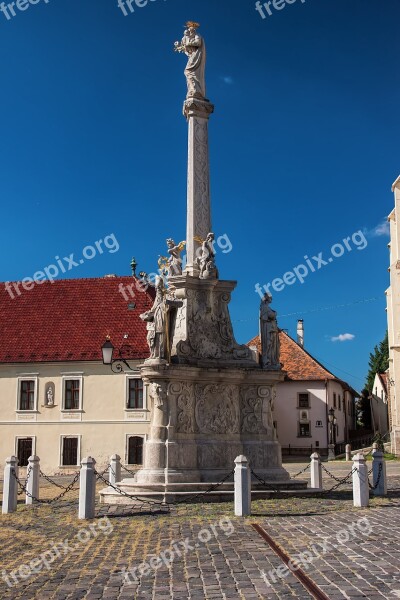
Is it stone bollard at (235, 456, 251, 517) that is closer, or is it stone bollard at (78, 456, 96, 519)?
stone bollard at (235, 456, 251, 517)

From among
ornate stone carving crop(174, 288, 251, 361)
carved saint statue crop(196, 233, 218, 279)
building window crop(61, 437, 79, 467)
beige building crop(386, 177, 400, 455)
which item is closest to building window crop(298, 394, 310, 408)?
beige building crop(386, 177, 400, 455)

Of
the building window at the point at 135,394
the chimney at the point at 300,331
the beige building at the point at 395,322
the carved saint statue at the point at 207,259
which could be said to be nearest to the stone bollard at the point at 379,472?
the carved saint statue at the point at 207,259

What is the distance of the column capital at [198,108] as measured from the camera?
17828 millimetres

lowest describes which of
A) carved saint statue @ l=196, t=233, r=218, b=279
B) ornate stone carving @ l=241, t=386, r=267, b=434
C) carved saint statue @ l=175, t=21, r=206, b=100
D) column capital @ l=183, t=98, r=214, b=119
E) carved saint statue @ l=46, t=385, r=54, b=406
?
ornate stone carving @ l=241, t=386, r=267, b=434

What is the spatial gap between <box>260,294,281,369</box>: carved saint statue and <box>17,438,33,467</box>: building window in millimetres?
18615

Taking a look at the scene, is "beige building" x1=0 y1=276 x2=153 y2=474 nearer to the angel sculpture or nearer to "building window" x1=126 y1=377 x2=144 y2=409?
"building window" x1=126 y1=377 x2=144 y2=409

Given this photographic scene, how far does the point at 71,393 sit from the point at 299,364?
Answer: 17271 mm

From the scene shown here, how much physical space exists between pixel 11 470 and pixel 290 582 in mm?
8893

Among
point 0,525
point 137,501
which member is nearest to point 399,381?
point 137,501

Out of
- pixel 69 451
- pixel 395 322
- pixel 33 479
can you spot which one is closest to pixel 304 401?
pixel 395 322

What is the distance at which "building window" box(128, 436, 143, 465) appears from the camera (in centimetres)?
3061

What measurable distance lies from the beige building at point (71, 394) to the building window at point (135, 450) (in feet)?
0.14

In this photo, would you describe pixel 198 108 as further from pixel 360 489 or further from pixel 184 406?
pixel 360 489

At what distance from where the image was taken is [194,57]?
18656 mm
